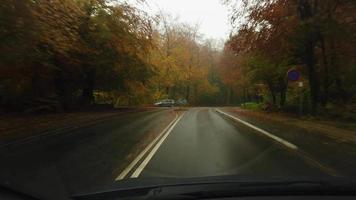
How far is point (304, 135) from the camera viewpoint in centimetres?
1873

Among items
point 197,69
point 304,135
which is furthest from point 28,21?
point 197,69

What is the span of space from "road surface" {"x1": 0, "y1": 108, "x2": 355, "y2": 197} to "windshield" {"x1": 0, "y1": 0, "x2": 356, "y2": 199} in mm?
26

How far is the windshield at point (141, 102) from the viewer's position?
411 inches

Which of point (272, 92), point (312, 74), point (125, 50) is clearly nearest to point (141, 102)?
point (272, 92)

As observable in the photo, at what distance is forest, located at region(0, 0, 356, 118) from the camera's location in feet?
57.7

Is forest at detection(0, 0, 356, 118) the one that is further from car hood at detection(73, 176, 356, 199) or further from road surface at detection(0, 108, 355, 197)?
car hood at detection(73, 176, 356, 199)

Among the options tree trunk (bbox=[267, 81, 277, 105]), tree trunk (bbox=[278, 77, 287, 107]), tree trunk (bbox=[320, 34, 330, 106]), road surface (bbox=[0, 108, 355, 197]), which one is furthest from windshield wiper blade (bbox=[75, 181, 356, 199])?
tree trunk (bbox=[267, 81, 277, 105])

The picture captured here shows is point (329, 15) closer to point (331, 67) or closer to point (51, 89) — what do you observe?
point (331, 67)

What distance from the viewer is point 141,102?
6334 cm

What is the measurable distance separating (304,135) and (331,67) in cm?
1540

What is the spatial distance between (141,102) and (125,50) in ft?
96.3

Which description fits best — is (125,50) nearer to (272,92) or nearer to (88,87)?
(88,87)

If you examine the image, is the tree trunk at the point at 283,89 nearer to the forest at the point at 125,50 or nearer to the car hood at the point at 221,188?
the forest at the point at 125,50

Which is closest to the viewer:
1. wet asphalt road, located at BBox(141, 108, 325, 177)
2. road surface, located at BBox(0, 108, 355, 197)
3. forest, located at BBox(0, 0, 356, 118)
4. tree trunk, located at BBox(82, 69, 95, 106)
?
road surface, located at BBox(0, 108, 355, 197)
